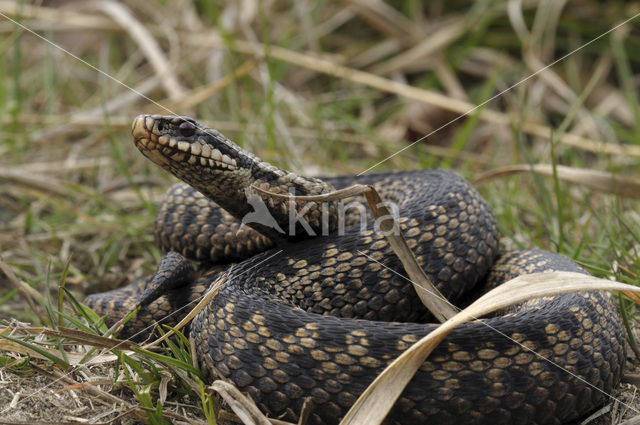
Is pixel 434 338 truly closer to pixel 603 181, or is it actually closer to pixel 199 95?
pixel 603 181

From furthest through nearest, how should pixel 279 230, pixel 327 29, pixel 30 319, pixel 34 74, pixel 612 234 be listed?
pixel 327 29
pixel 34 74
pixel 612 234
pixel 30 319
pixel 279 230

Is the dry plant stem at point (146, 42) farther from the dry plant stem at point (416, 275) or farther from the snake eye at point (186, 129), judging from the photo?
the dry plant stem at point (416, 275)

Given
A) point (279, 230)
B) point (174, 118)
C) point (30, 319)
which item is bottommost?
point (30, 319)

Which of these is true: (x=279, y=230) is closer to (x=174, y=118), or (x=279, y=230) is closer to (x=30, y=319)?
(x=174, y=118)

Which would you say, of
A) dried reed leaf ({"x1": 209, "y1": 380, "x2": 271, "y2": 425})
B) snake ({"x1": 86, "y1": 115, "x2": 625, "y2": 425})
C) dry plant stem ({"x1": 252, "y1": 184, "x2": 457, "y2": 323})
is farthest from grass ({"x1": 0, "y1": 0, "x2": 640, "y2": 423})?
dry plant stem ({"x1": 252, "y1": 184, "x2": 457, "y2": 323})

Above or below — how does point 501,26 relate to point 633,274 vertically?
above

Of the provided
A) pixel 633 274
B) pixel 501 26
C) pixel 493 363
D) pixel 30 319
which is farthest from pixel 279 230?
pixel 501 26

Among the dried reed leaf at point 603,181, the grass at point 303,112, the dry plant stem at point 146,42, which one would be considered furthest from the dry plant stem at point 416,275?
the dry plant stem at point 146,42

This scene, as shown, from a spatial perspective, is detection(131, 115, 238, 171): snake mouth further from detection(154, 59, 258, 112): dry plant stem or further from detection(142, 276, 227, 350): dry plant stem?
detection(154, 59, 258, 112): dry plant stem
